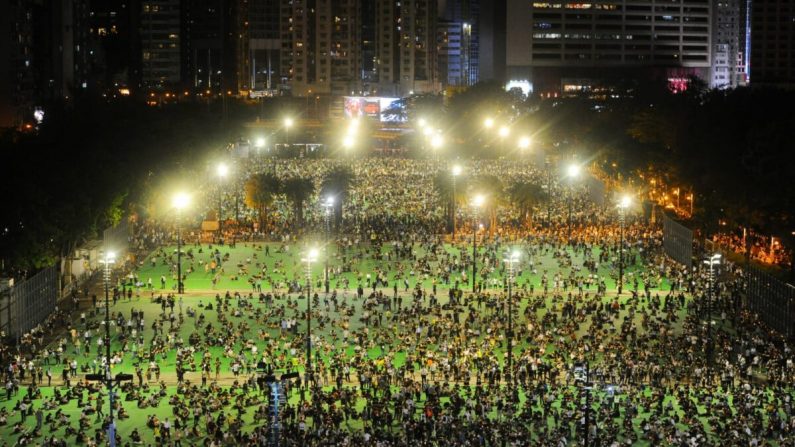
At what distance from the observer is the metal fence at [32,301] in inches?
2290

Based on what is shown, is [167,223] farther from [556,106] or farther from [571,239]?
[556,106]

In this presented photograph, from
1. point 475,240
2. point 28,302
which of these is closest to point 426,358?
point 28,302

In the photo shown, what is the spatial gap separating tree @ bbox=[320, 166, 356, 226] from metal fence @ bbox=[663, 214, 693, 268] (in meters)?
26.9

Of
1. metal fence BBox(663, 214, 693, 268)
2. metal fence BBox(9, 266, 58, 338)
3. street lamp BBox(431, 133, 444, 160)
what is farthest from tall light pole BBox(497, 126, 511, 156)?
metal fence BBox(9, 266, 58, 338)

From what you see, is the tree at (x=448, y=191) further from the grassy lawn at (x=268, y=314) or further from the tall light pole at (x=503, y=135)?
the tall light pole at (x=503, y=135)

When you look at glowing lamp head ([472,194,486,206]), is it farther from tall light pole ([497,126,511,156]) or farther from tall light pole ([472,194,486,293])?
tall light pole ([497,126,511,156])

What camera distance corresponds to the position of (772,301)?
6091 cm

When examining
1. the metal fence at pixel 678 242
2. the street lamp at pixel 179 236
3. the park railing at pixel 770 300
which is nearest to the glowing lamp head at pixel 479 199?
the metal fence at pixel 678 242

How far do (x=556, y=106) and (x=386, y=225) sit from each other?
290 ft

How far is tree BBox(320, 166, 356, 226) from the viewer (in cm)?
9774

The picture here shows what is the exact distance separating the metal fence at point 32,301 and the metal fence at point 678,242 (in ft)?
128

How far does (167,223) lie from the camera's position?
9738 centimetres

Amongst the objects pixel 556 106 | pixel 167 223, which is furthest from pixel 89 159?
pixel 556 106

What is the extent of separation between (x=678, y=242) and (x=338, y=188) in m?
31.5
